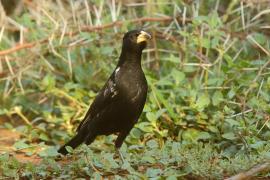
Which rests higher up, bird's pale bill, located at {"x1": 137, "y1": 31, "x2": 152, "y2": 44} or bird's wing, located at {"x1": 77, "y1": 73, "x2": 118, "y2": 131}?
bird's pale bill, located at {"x1": 137, "y1": 31, "x2": 152, "y2": 44}

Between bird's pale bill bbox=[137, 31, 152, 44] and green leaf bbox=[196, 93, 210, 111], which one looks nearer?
bird's pale bill bbox=[137, 31, 152, 44]

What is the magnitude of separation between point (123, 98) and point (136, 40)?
0.47 m

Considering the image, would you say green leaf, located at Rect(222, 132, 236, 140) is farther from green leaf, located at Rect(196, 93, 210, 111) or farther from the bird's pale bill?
the bird's pale bill

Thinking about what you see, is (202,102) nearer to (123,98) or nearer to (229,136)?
(229,136)

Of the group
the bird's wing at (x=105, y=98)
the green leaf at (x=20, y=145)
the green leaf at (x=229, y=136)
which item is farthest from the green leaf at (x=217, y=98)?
the green leaf at (x=20, y=145)

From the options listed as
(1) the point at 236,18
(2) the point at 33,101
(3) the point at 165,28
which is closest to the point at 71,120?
(2) the point at 33,101

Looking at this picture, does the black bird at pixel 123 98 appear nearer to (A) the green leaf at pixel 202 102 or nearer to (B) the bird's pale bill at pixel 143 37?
(B) the bird's pale bill at pixel 143 37

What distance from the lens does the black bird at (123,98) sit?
4793mm

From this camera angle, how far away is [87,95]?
6.33 m

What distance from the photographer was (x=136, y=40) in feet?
16.4

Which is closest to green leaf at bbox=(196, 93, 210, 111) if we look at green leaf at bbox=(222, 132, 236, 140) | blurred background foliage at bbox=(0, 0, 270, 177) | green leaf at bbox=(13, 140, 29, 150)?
blurred background foliage at bbox=(0, 0, 270, 177)

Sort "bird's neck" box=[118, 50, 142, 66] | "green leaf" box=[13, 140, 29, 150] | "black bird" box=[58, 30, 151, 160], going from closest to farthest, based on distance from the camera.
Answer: "black bird" box=[58, 30, 151, 160], "bird's neck" box=[118, 50, 142, 66], "green leaf" box=[13, 140, 29, 150]

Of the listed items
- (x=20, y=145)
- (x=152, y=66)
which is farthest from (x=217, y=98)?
(x=20, y=145)

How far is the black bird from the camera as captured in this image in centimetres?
479
